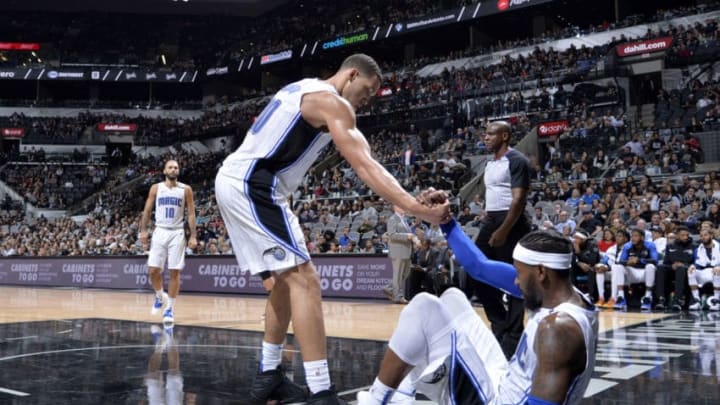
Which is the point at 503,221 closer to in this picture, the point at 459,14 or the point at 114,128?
the point at 459,14

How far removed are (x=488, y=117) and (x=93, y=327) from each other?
17164 mm

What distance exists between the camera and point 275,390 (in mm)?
3820

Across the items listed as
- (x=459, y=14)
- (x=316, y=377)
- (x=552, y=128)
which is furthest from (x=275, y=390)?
(x=459, y=14)

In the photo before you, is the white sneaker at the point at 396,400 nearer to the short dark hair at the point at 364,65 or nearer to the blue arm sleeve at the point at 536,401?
the blue arm sleeve at the point at 536,401

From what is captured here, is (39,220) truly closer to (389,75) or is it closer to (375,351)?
(389,75)

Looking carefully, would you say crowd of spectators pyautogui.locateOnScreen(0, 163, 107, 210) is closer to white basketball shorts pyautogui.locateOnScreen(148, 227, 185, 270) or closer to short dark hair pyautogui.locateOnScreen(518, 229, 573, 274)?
white basketball shorts pyautogui.locateOnScreen(148, 227, 185, 270)

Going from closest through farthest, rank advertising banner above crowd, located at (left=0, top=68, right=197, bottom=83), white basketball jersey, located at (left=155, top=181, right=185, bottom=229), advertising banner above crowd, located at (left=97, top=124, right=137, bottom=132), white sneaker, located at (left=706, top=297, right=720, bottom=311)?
white basketball jersey, located at (left=155, top=181, right=185, bottom=229), white sneaker, located at (left=706, top=297, right=720, bottom=311), advertising banner above crowd, located at (left=97, top=124, right=137, bottom=132), advertising banner above crowd, located at (left=0, top=68, right=197, bottom=83)

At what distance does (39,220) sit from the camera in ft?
104

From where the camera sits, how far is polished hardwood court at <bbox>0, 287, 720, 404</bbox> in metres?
4.06

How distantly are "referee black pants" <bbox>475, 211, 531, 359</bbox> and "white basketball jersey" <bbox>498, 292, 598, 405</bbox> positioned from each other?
2.44 m

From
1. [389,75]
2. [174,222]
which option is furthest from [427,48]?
[174,222]

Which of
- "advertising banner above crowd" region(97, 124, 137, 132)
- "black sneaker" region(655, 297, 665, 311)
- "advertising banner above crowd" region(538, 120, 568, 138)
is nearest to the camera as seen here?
"black sneaker" region(655, 297, 665, 311)

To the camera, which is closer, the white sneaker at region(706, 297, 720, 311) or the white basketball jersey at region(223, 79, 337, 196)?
the white basketball jersey at region(223, 79, 337, 196)

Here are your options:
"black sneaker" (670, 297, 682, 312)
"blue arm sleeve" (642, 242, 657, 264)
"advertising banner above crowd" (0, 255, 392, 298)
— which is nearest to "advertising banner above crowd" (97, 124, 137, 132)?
"advertising banner above crowd" (0, 255, 392, 298)
